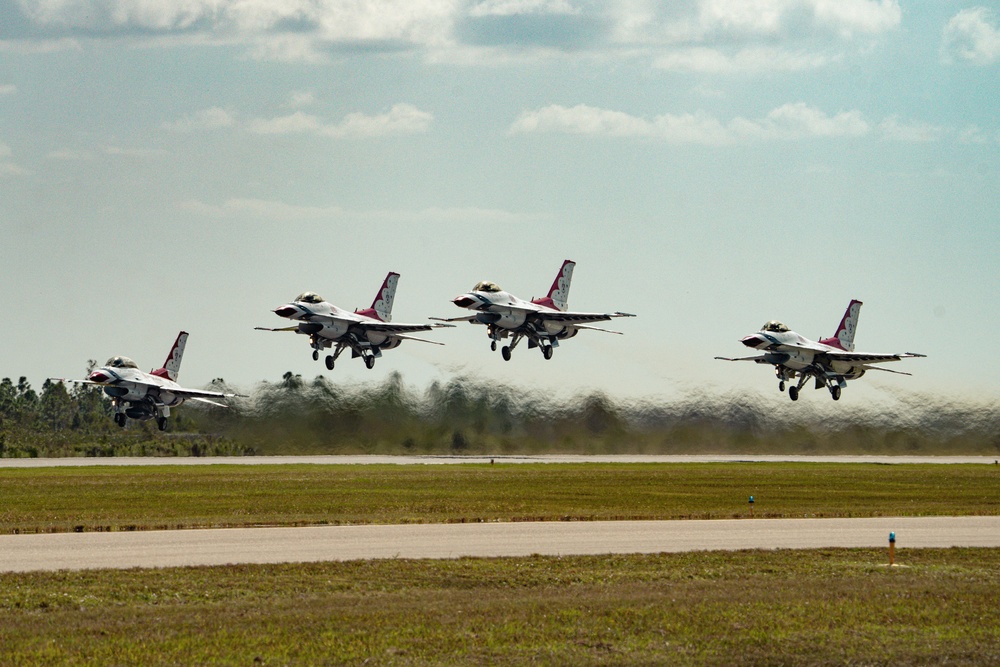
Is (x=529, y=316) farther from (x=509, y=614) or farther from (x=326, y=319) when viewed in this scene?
(x=509, y=614)

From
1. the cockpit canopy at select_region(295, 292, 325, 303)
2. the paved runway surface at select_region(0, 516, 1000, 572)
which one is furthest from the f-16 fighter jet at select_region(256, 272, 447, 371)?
the paved runway surface at select_region(0, 516, 1000, 572)

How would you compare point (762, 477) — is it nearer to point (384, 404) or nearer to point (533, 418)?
point (533, 418)

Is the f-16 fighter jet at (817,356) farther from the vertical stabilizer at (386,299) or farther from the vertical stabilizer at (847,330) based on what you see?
the vertical stabilizer at (386,299)

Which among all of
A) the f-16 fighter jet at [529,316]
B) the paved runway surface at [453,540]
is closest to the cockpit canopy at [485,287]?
the f-16 fighter jet at [529,316]

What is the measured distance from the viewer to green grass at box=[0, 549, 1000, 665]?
1888 cm

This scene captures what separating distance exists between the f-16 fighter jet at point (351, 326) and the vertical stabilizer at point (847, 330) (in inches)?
969

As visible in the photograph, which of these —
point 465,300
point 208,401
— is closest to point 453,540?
point 465,300

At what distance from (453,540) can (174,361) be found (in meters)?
56.0

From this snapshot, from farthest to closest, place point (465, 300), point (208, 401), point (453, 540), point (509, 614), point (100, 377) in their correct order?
point (208, 401)
point (100, 377)
point (465, 300)
point (453, 540)
point (509, 614)

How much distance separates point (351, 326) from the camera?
7200cm

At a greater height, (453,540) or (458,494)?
(458,494)

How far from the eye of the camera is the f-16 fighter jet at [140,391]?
254 feet

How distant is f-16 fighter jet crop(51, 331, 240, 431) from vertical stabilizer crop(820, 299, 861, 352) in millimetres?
37621


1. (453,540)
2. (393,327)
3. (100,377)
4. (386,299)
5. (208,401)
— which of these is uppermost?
(386,299)
